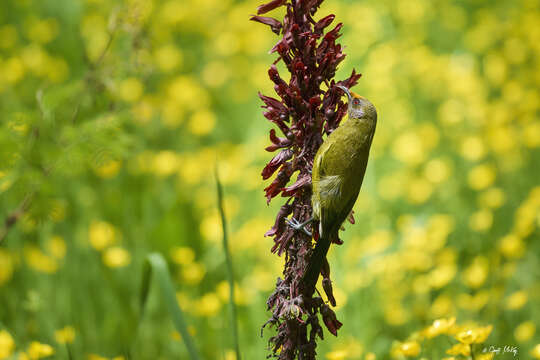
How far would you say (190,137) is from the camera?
21.1ft

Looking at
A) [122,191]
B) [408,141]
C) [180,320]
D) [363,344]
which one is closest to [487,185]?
[408,141]

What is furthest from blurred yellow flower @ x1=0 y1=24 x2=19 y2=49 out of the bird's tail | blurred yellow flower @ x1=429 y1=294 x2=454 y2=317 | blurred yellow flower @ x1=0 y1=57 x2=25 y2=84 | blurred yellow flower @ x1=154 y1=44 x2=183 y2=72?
the bird's tail

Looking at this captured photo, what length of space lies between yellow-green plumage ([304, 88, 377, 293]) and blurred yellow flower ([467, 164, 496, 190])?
10.5ft

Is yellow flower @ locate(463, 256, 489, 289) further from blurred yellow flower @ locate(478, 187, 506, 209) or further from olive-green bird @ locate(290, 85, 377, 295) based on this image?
olive-green bird @ locate(290, 85, 377, 295)

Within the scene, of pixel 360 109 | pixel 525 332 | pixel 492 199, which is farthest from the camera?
pixel 492 199

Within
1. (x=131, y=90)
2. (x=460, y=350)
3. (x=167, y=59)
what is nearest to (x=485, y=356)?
(x=460, y=350)

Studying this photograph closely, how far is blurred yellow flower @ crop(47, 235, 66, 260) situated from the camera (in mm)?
4227

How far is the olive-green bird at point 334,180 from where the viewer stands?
6.10 ft

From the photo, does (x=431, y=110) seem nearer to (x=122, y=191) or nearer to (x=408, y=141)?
(x=408, y=141)

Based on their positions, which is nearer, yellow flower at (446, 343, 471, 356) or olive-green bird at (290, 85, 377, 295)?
olive-green bird at (290, 85, 377, 295)

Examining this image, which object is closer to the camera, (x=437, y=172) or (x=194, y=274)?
(x=194, y=274)

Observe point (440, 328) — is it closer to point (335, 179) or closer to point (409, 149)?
point (335, 179)

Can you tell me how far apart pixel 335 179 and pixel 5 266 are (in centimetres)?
294

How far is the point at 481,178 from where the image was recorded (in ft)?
16.6
